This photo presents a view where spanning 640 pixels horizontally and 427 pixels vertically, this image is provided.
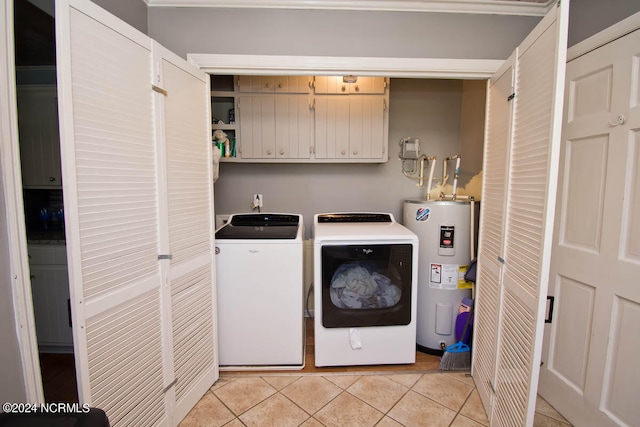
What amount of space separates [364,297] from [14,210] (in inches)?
71.1

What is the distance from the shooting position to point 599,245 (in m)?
1.27

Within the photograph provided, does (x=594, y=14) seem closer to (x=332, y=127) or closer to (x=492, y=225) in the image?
(x=492, y=225)

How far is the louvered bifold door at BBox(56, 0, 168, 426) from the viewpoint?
93 centimetres

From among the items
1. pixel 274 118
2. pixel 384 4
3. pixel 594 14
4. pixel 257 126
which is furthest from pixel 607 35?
pixel 257 126

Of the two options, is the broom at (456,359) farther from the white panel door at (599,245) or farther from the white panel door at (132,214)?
the white panel door at (132,214)

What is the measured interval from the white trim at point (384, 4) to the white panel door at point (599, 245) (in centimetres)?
58

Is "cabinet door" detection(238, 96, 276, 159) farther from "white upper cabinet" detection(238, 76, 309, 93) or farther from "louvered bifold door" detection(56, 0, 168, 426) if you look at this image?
"louvered bifold door" detection(56, 0, 168, 426)

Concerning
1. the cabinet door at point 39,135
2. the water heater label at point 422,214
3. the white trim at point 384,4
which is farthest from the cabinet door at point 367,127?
the cabinet door at point 39,135

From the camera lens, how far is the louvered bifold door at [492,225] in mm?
1398

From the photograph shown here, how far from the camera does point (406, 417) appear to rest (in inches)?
60.2

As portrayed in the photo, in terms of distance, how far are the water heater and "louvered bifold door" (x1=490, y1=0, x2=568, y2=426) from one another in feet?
2.12

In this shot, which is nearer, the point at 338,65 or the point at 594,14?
the point at 594,14

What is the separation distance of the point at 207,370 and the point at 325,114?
2.13 meters

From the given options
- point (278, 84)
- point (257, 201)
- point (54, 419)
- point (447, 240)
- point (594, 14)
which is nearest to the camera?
point (54, 419)
